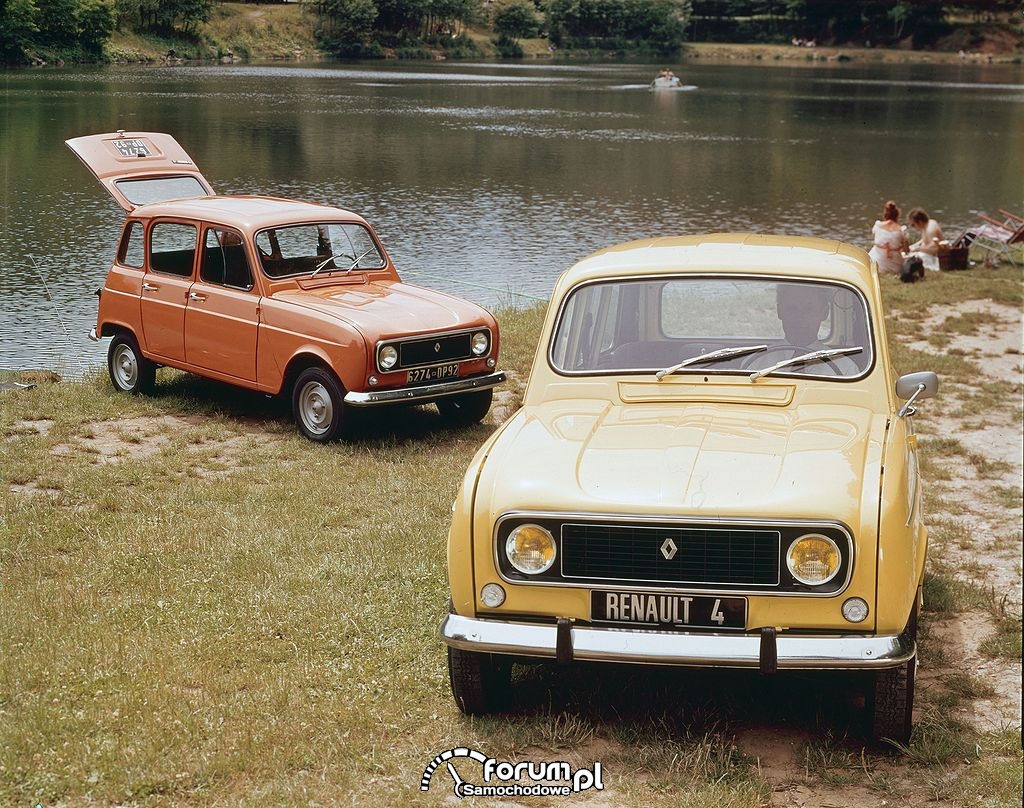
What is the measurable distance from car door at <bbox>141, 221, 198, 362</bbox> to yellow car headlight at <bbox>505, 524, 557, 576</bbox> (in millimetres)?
7318

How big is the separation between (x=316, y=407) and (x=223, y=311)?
1.35 metres

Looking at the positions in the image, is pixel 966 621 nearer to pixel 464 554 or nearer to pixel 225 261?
pixel 464 554

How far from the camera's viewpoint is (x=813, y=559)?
4.61 meters

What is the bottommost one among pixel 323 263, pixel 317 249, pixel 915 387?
pixel 323 263

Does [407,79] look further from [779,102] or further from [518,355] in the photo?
[518,355]

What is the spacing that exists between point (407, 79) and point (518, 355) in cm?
7730

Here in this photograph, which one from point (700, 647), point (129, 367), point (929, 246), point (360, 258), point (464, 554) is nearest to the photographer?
point (700, 647)

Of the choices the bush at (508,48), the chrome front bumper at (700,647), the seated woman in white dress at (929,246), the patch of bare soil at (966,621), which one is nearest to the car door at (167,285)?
the patch of bare soil at (966,621)

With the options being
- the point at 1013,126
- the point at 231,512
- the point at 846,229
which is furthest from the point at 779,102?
the point at 231,512

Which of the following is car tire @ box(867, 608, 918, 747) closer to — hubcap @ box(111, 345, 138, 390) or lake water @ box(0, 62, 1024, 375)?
hubcap @ box(111, 345, 138, 390)

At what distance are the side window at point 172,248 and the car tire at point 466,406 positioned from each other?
275 cm

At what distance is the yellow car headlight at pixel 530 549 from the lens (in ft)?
15.7

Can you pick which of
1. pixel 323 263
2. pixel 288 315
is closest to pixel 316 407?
pixel 288 315

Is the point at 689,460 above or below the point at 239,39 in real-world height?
below
